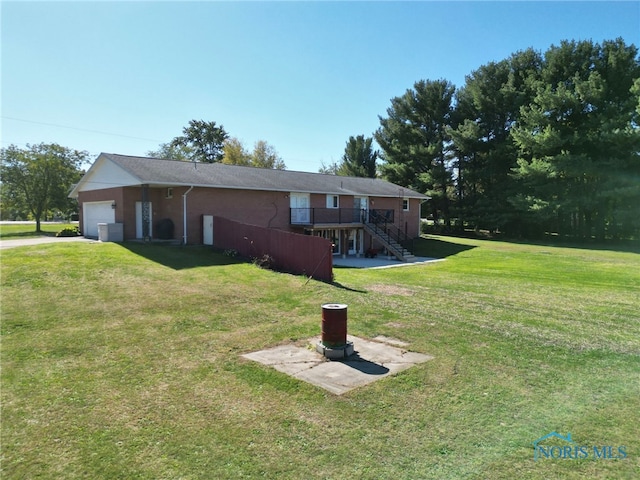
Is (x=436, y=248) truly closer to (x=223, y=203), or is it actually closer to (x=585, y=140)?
(x=585, y=140)

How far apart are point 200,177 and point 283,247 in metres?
8.45

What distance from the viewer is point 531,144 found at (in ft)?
115

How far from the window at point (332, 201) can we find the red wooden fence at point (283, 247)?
9.74 metres

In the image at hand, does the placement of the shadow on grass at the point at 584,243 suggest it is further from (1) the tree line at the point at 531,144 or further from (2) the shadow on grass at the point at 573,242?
(1) the tree line at the point at 531,144

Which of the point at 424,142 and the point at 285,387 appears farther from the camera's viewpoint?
the point at 424,142

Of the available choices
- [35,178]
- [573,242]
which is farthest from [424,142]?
[35,178]

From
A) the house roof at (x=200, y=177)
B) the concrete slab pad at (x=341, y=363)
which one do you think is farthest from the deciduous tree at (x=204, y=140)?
the concrete slab pad at (x=341, y=363)

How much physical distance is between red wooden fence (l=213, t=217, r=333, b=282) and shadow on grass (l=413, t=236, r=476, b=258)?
14.5 meters

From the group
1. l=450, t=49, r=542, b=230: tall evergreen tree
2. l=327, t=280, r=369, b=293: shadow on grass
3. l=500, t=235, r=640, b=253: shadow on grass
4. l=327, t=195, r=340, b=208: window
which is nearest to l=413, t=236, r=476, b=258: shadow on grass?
l=327, t=195, r=340, b=208: window

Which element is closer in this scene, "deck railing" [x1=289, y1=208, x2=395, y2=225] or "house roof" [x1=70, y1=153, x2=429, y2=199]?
"house roof" [x1=70, y1=153, x2=429, y2=199]

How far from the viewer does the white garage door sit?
2366cm

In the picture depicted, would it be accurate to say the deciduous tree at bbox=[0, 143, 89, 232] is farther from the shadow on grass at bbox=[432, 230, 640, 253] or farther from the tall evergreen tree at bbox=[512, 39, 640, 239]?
the tall evergreen tree at bbox=[512, 39, 640, 239]

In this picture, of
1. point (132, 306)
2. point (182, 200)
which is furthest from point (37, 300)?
point (182, 200)

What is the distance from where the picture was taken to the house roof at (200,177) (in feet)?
68.2
